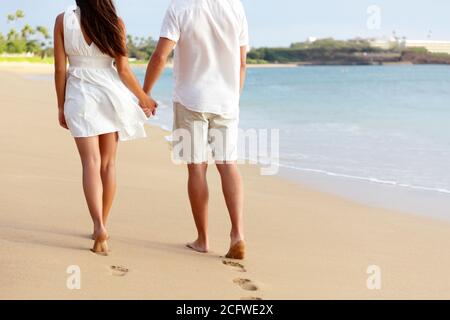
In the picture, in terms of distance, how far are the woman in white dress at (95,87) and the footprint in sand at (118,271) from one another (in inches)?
12.7

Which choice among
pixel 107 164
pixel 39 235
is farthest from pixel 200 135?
pixel 39 235

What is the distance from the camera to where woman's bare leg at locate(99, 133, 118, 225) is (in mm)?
4293

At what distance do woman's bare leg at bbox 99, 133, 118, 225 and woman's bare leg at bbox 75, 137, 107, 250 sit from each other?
4.3 inches

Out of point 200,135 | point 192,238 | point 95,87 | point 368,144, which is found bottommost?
point 368,144

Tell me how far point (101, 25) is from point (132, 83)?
0.38 meters

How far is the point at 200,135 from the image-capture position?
4.14 metres

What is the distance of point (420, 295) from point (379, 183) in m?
4.10

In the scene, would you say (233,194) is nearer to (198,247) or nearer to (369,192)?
(198,247)

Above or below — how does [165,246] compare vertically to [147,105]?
below

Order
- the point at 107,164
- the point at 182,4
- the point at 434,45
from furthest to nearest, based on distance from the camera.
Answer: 1. the point at 434,45
2. the point at 107,164
3. the point at 182,4

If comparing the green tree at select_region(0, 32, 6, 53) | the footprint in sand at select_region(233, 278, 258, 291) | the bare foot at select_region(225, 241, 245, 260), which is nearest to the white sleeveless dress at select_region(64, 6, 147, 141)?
the bare foot at select_region(225, 241, 245, 260)

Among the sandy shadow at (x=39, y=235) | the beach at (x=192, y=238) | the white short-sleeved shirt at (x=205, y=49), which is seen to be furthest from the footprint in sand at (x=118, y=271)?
the white short-sleeved shirt at (x=205, y=49)

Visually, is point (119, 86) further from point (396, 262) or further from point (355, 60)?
point (355, 60)

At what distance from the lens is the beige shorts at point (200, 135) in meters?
4.14
